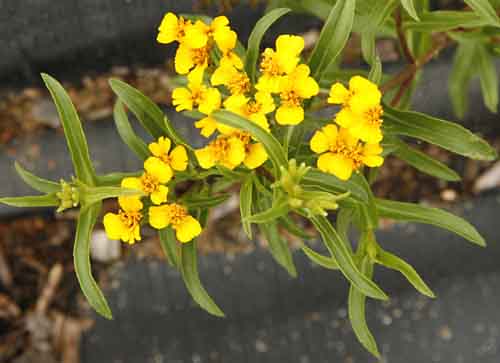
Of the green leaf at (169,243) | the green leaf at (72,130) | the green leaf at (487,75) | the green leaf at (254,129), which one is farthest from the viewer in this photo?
the green leaf at (487,75)

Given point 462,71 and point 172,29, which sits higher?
point 172,29

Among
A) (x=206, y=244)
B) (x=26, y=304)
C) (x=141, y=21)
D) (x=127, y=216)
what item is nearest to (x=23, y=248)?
(x=26, y=304)

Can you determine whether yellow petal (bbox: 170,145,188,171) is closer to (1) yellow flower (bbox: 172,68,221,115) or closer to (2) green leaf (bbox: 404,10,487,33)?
(1) yellow flower (bbox: 172,68,221,115)

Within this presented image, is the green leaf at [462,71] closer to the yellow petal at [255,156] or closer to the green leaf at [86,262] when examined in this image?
the yellow petal at [255,156]

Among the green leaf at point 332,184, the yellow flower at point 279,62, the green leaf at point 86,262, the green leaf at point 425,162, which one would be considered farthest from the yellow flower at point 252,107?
the green leaf at point 425,162

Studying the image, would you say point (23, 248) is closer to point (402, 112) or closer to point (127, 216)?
point (127, 216)

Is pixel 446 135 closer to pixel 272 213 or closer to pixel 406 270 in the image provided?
pixel 406 270

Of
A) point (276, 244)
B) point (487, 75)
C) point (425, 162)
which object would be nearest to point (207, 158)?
point (276, 244)
